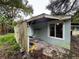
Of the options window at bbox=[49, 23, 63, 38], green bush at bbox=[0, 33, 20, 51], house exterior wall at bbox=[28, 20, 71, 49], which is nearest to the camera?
house exterior wall at bbox=[28, 20, 71, 49]

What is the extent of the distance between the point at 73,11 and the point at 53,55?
42.5ft

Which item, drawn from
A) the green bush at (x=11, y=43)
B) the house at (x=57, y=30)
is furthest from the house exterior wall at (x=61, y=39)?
the green bush at (x=11, y=43)

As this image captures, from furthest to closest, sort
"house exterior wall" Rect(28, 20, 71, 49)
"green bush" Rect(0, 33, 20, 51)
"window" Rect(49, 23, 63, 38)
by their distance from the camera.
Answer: "green bush" Rect(0, 33, 20, 51)
"window" Rect(49, 23, 63, 38)
"house exterior wall" Rect(28, 20, 71, 49)

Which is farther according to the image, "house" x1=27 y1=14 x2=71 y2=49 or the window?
the window

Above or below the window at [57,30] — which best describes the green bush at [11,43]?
below

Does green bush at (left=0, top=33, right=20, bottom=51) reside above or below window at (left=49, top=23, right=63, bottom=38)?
below

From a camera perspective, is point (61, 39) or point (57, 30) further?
point (57, 30)

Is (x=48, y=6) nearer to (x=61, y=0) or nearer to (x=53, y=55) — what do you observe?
Answer: (x=61, y=0)

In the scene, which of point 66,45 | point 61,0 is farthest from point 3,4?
point 61,0

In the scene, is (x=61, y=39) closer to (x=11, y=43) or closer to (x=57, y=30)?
(x=57, y=30)

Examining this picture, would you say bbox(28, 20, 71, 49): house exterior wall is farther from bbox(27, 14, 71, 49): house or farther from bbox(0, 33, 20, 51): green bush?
bbox(0, 33, 20, 51): green bush

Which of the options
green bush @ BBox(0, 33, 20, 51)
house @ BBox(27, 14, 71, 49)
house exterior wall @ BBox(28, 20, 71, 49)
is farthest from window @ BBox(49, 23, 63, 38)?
green bush @ BBox(0, 33, 20, 51)

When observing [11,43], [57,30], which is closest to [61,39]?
[57,30]

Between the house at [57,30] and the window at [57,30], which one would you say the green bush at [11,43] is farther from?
the window at [57,30]
